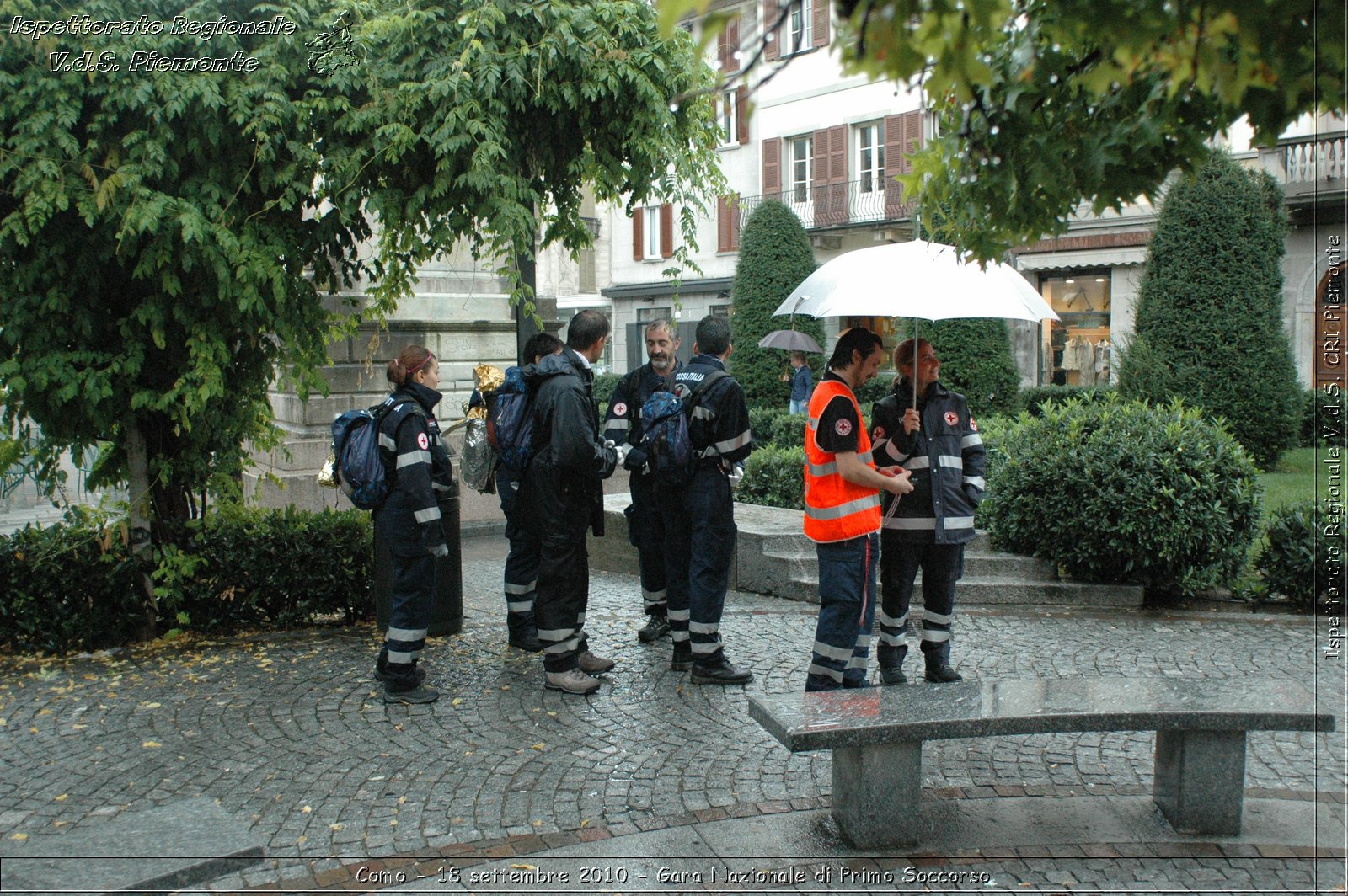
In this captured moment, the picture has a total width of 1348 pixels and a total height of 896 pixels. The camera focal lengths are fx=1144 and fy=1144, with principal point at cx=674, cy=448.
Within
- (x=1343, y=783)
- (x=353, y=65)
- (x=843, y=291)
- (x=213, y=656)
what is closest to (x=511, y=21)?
(x=353, y=65)

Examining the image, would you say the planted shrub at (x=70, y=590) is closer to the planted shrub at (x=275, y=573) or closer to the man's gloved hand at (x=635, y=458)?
the planted shrub at (x=275, y=573)

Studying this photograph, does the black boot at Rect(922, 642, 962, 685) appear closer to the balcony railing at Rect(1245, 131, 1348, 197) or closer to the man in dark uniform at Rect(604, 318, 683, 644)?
the man in dark uniform at Rect(604, 318, 683, 644)

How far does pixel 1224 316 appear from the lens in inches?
612

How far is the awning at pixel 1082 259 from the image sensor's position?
82.9ft

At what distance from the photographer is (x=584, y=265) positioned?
40.9 meters

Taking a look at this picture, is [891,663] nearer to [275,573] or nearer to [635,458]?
[635,458]

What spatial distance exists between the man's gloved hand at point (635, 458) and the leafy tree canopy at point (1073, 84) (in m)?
2.55

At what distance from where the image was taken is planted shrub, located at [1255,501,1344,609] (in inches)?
301

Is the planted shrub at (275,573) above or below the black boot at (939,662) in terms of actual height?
above

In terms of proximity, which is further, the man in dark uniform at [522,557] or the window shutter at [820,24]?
the window shutter at [820,24]

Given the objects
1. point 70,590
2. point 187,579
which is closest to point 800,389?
point 187,579

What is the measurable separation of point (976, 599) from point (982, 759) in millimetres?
3324

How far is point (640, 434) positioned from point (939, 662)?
2.05 m

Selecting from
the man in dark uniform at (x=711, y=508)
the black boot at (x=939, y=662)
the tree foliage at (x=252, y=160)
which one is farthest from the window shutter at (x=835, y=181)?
the black boot at (x=939, y=662)
